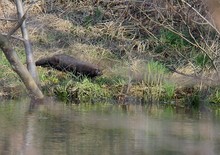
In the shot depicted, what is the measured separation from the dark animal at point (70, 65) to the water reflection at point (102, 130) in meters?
1.51

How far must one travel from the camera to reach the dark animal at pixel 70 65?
45.6 feet

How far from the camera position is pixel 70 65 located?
552 inches

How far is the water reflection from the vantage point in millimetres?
8148

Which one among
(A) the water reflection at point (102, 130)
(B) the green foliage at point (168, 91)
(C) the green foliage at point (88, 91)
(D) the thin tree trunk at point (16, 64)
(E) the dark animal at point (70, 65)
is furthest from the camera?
(E) the dark animal at point (70, 65)

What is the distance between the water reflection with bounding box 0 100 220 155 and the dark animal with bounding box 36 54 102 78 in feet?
4.96

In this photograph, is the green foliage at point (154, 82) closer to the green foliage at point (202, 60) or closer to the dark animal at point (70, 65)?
the green foliage at point (202, 60)

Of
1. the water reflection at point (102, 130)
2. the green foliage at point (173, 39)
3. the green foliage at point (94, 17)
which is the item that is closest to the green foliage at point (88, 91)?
the water reflection at point (102, 130)

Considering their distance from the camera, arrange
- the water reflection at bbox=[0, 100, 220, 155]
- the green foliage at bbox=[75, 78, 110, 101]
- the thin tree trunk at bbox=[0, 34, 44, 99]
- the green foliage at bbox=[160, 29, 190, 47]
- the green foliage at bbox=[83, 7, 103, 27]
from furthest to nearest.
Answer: the green foliage at bbox=[83, 7, 103, 27] → the green foliage at bbox=[160, 29, 190, 47] → the green foliage at bbox=[75, 78, 110, 101] → the thin tree trunk at bbox=[0, 34, 44, 99] → the water reflection at bbox=[0, 100, 220, 155]

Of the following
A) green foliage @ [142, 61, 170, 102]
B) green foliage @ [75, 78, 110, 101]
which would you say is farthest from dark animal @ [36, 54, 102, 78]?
green foliage @ [142, 61, 170, 102]

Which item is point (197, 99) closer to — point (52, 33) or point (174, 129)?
point (174, 129)

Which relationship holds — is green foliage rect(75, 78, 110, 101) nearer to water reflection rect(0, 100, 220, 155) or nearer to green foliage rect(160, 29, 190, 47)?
water reflection rect(0, 100, 220, 155)

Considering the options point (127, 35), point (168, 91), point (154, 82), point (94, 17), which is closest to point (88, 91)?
point (154, 82)

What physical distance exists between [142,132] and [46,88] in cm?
434

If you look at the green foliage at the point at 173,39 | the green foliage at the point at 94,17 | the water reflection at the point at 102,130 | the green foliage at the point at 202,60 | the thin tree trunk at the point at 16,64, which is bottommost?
the water reflection at the point at 102,130
